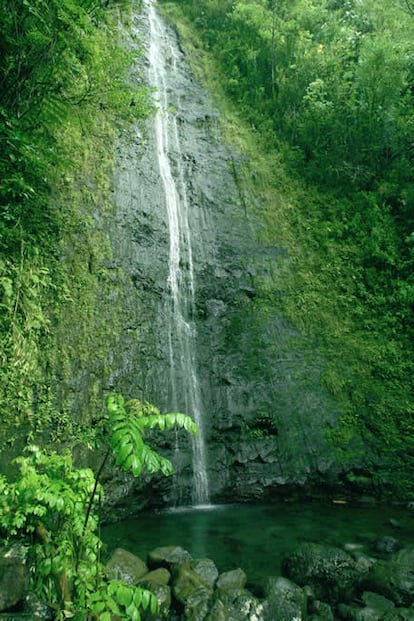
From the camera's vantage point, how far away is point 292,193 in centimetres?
1097

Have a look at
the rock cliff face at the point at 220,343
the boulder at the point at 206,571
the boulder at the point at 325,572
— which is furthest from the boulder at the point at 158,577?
the rock cliff face at the point at 220,343

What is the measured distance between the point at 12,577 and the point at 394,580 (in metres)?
3.73

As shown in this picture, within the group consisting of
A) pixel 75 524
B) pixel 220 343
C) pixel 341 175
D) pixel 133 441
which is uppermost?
pixel 341 175

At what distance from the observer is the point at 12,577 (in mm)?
2764

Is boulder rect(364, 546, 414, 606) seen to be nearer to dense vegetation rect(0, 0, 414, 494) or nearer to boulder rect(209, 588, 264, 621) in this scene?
boulder rect(209, 588, 264, 621)

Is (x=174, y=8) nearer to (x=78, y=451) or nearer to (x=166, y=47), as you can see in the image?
(x=166, y=47)

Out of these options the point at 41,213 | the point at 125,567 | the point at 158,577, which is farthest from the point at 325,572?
the point at 41,213

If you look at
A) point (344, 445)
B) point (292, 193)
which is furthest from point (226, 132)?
point (344, 445)

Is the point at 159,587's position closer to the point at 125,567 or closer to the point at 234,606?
the point at 125,567

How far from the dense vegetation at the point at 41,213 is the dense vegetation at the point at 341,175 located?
13.6 ft

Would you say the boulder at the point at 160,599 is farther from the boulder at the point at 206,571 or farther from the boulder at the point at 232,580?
the boulder at the point at 232,580

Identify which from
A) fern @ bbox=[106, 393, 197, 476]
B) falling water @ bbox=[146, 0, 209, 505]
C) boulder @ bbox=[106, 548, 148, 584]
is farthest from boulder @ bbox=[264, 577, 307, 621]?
falling water @ bbox=[146, 0, 209, 505]

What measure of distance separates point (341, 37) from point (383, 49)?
9.54 feet

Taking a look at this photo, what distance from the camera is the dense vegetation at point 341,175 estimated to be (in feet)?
27.2
